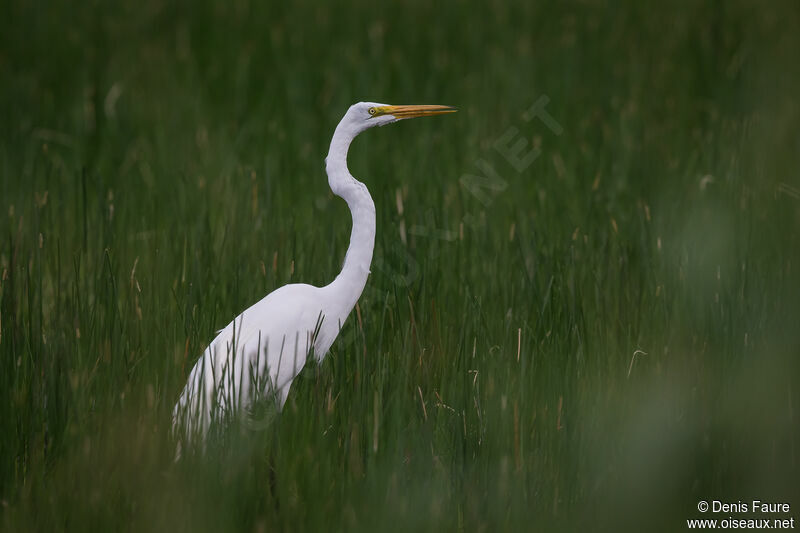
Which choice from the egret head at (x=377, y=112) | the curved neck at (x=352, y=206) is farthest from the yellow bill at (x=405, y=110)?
the curved neck at (x=352, y=206)

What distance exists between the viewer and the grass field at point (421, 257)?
2.42 meters

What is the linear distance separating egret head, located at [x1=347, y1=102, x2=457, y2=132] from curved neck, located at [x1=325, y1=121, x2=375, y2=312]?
38 millimetres

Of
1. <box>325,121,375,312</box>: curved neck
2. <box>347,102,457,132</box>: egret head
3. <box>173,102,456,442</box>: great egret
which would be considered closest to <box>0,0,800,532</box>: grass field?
<box>173,102,456,442</box>: great egret

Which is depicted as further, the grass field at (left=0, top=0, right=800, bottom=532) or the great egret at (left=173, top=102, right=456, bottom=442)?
the great egret at (left=173, top=102, right=456, bottom=442)

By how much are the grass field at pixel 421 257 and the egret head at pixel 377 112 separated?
2.29ft

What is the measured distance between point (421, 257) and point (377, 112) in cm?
104

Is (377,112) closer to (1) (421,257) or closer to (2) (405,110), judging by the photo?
(2) (405,110)

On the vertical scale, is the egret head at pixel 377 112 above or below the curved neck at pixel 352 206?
→ above

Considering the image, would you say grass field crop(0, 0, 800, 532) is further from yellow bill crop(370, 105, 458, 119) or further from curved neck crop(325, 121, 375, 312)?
yellow bill crop(370, 105, 458, 119)

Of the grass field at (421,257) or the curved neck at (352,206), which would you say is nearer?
the grass field at (421,257)

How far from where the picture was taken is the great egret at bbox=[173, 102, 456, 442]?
9.07ft

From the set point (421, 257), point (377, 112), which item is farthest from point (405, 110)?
point (421, 257)

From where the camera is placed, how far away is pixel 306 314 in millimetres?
2885

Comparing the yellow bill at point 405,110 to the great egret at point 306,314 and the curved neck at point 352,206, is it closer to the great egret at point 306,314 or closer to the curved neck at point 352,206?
the great egret at point 306,314
